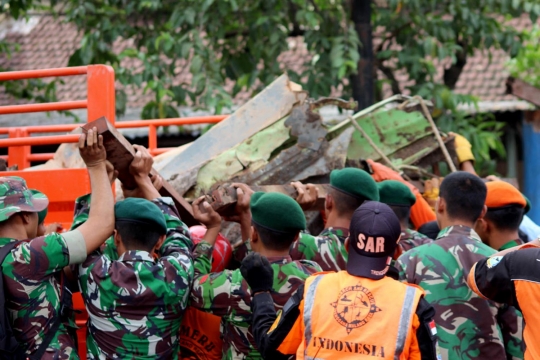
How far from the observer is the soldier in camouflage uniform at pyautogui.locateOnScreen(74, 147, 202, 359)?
3543 mm

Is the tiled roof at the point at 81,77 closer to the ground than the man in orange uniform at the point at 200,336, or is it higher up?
closer to the ground

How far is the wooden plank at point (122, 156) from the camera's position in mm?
3514

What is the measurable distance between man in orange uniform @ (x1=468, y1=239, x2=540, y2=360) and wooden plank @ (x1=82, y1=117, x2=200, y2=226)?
1.63 meters

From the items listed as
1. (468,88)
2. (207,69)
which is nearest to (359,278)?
(207,69)

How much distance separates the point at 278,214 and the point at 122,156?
→ 0.79m

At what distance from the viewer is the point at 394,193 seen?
4.54m

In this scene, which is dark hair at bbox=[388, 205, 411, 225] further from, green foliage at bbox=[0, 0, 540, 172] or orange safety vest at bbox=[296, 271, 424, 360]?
green foliage at bbox=[0, 0, 540, 172]

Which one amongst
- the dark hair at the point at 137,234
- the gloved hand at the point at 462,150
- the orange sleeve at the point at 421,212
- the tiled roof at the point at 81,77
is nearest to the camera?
the dark hair at the point at 137,234

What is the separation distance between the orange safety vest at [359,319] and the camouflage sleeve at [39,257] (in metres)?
1.09

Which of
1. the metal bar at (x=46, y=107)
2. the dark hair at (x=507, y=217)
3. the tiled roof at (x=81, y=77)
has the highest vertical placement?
the metal bar at (x=46, y=107)

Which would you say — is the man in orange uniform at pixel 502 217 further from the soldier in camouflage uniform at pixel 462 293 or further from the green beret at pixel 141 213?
the green beret at pixel 141 213

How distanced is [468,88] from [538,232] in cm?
752

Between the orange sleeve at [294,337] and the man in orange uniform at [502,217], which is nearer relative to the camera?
the orange sleeve at [294,337]

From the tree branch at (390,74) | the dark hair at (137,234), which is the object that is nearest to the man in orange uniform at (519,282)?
the dark hair at (137,234)
